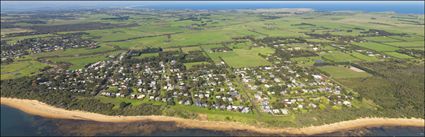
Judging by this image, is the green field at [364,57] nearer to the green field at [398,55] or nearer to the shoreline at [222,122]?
the green field at [398,55]

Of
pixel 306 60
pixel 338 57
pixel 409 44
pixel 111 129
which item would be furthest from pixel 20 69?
pixel 409 44

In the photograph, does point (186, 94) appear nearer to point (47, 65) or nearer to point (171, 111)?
point (171, 111)

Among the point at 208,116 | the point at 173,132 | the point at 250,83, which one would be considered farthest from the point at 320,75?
the point at 173,132

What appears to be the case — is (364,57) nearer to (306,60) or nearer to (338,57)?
(338,57)

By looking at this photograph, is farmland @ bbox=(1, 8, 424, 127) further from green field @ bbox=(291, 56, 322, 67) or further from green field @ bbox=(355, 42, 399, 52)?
green field @ bbox=(355, 42, 399, 52)

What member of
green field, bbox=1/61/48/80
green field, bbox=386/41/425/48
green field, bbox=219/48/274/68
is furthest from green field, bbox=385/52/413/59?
green field, bbox=1/61/48/80
